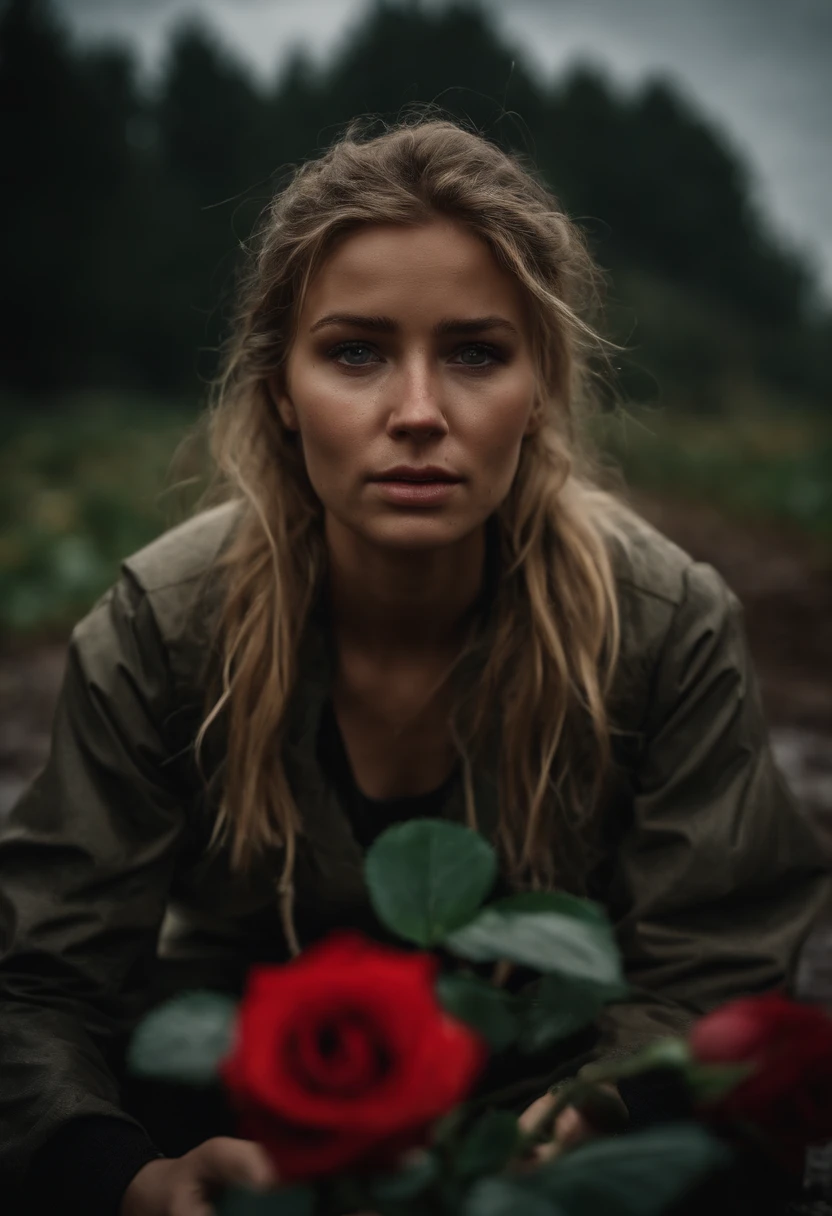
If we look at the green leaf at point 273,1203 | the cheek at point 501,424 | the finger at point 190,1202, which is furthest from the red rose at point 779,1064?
the cheek at point 501,424

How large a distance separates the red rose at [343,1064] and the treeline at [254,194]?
42.7 feet

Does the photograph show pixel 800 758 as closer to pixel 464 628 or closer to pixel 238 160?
pixel 464 628

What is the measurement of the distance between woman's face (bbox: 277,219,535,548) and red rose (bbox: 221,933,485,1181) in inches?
42.2

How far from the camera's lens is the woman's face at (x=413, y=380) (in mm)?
1610

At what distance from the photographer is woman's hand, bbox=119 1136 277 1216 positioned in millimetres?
1244

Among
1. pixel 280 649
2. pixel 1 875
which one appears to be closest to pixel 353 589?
pixel 280 649

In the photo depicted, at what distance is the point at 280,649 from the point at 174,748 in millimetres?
230

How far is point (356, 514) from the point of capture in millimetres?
1674

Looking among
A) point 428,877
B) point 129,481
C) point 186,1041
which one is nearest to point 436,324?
point 428,877

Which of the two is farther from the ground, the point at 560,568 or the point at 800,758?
the point at 560,568

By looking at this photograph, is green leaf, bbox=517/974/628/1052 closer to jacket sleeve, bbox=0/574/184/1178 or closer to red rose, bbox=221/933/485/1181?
red rose, bbox=221/933/485/1181

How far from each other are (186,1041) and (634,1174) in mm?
254

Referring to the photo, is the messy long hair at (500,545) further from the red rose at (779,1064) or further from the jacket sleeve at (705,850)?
the red rose at (779,1064)

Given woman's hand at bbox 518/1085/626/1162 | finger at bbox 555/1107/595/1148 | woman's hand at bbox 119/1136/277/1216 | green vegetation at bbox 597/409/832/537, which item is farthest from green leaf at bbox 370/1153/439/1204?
green vegetation at bbox 597/409/832/537
